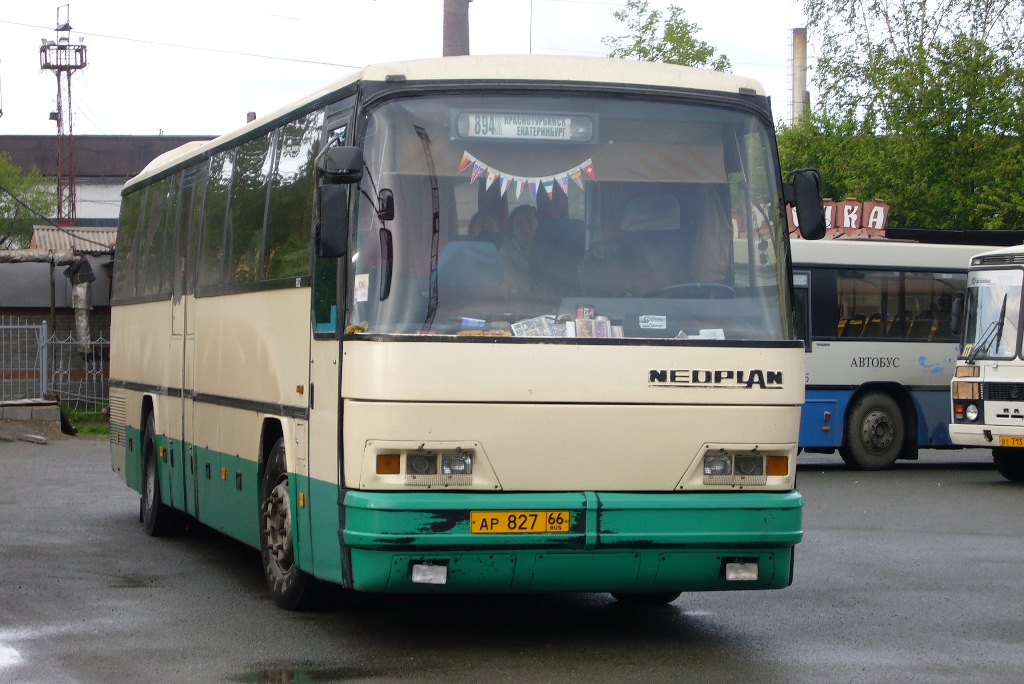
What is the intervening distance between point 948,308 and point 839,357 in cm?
201

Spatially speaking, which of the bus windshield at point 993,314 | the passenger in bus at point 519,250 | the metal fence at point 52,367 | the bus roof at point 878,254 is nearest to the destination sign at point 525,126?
the passenger in bus at point 519,250

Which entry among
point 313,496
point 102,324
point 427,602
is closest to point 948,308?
point 427,602

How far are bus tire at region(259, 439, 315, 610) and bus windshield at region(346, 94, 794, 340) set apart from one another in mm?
1806

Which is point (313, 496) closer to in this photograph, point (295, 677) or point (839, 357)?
point (295, 677)

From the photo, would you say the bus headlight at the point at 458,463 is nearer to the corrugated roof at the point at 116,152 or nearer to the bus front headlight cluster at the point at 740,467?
the bus front headlight cluster at the point at 740,467

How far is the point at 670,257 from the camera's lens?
793 centimetres

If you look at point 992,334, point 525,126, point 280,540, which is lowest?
point 280,540

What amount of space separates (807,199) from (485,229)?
5.73ft

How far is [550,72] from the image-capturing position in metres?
7.96

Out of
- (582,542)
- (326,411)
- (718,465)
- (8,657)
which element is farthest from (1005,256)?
(8,657)

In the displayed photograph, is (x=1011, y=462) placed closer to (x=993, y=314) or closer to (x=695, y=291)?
(x=993, y=314)

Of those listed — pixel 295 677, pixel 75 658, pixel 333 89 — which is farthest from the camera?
pixel 333 89

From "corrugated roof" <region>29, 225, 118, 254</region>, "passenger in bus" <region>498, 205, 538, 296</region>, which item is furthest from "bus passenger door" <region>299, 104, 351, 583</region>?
"corrugated roof" <region>29, 225, 118, 254</region>

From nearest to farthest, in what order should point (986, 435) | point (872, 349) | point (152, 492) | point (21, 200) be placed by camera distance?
1. point (152, 492)
2. point (986, 435)
3. point (872, 349)
4. point (21, 200)
